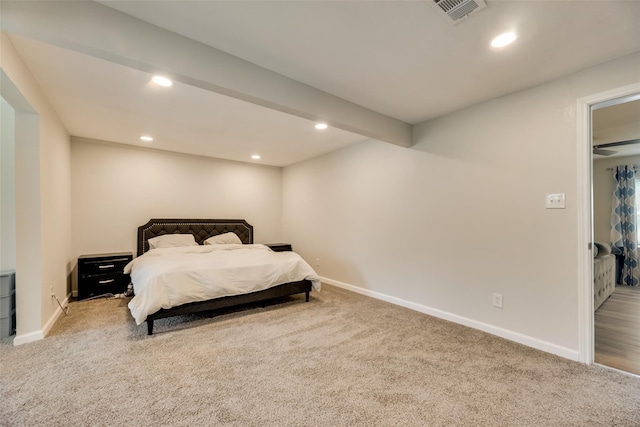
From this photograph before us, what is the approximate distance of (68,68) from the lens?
2182 mm

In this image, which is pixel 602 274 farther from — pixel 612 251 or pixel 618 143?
pixel 618 143

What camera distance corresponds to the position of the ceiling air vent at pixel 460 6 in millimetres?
1509

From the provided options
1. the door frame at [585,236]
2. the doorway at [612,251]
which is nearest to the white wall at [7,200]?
the door frame at [585,236]

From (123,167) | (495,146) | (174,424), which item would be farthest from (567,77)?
(123,167)

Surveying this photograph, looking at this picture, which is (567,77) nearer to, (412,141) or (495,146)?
(495,146)

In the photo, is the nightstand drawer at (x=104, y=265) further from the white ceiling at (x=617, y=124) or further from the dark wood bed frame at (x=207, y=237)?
the white ceiling at (x=617, y=124)

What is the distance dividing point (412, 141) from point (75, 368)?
152 inches

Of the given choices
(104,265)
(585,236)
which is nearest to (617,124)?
(585,236)

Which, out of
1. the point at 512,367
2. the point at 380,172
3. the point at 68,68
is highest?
the point at 68,68

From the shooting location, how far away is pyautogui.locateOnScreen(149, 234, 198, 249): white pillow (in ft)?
14.4

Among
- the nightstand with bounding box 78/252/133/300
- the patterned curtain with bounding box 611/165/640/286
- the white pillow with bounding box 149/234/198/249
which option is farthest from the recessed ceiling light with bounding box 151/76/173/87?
the patterned curtain with bounding box 611/165/640/286

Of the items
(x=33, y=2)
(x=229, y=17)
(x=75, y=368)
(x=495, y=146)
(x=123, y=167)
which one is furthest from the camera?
(x=123, y=167)

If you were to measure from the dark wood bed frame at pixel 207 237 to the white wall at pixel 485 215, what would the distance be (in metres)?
1.26

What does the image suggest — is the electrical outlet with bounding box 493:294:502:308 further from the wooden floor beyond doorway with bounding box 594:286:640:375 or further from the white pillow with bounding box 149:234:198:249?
the white pillow with bounding box 149:234:198:249
